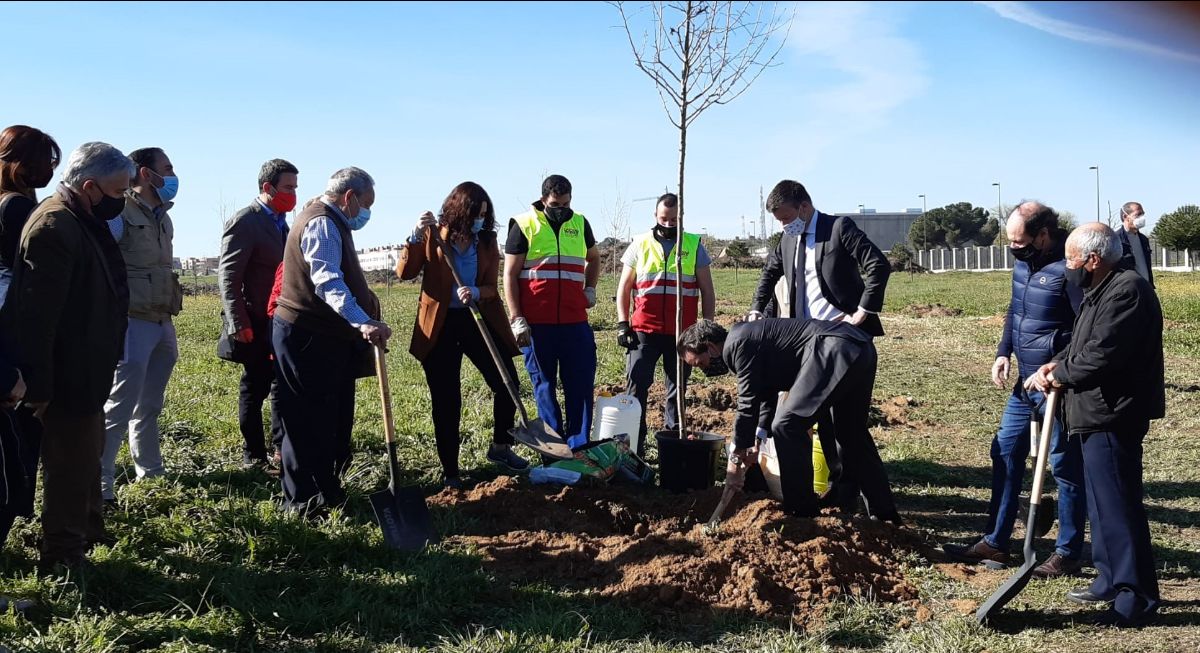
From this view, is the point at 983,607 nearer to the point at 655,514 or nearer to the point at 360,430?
the point at 655,514

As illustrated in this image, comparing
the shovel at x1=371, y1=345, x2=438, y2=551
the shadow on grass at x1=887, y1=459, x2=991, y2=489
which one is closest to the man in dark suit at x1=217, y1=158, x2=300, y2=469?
the shovel at x1=371, y1=345, x2=438, y2=551

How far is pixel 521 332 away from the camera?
5.84 meters

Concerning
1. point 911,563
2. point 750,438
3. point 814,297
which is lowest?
point 911,563

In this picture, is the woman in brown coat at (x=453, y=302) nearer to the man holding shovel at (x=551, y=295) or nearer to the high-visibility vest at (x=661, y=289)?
the man holding shovel at (x=551, y=295)

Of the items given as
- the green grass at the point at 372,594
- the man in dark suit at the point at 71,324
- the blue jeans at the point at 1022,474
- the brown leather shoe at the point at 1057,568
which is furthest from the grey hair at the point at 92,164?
the brown leather shoe at the point at 1057,568

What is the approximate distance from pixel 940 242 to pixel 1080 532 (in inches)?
2935

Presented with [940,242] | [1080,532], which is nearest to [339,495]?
[1080,532]

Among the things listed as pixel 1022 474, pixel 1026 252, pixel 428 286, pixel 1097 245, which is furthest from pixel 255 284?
pixel 1097 245

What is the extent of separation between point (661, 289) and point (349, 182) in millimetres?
2481

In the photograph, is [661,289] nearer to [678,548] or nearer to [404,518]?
[678,548]

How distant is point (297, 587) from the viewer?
153 inches

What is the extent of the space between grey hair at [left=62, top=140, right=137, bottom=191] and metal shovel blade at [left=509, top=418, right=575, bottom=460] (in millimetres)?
2633

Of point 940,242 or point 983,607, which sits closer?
point 983,607

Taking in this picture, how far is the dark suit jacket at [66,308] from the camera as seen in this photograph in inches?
141
